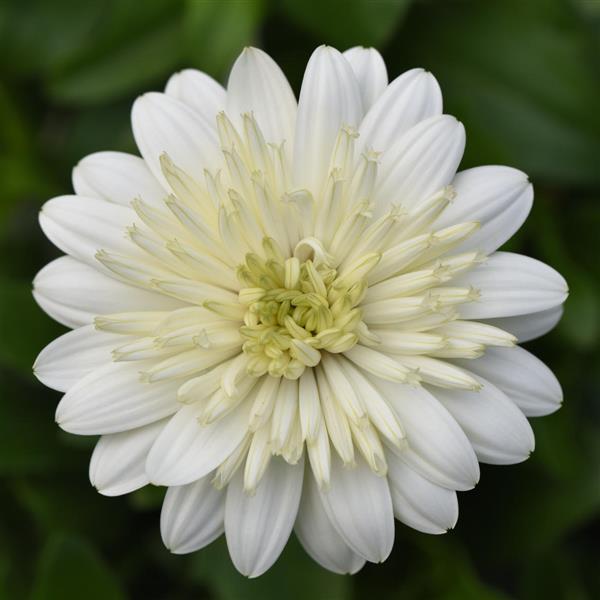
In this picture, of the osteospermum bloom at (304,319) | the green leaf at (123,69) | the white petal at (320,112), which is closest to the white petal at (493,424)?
the osteospermum bloom at (304,319)

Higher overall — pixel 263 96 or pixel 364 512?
pixel 263 96

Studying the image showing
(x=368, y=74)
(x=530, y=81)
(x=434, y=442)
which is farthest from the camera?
(x=530, y=81)

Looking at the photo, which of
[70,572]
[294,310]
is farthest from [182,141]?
[70,572]

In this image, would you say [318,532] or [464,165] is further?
[464,165]

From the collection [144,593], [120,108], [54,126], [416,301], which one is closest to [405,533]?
[144,593]

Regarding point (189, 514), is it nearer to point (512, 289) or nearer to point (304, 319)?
point (304, 319)

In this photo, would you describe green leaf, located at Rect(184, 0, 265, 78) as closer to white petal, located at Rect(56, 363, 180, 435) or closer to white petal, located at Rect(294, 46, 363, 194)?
white petal, located at Rect(294, 46, 363, 194)

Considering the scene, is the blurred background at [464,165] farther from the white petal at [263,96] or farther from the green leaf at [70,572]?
the white petal at [263,96]
